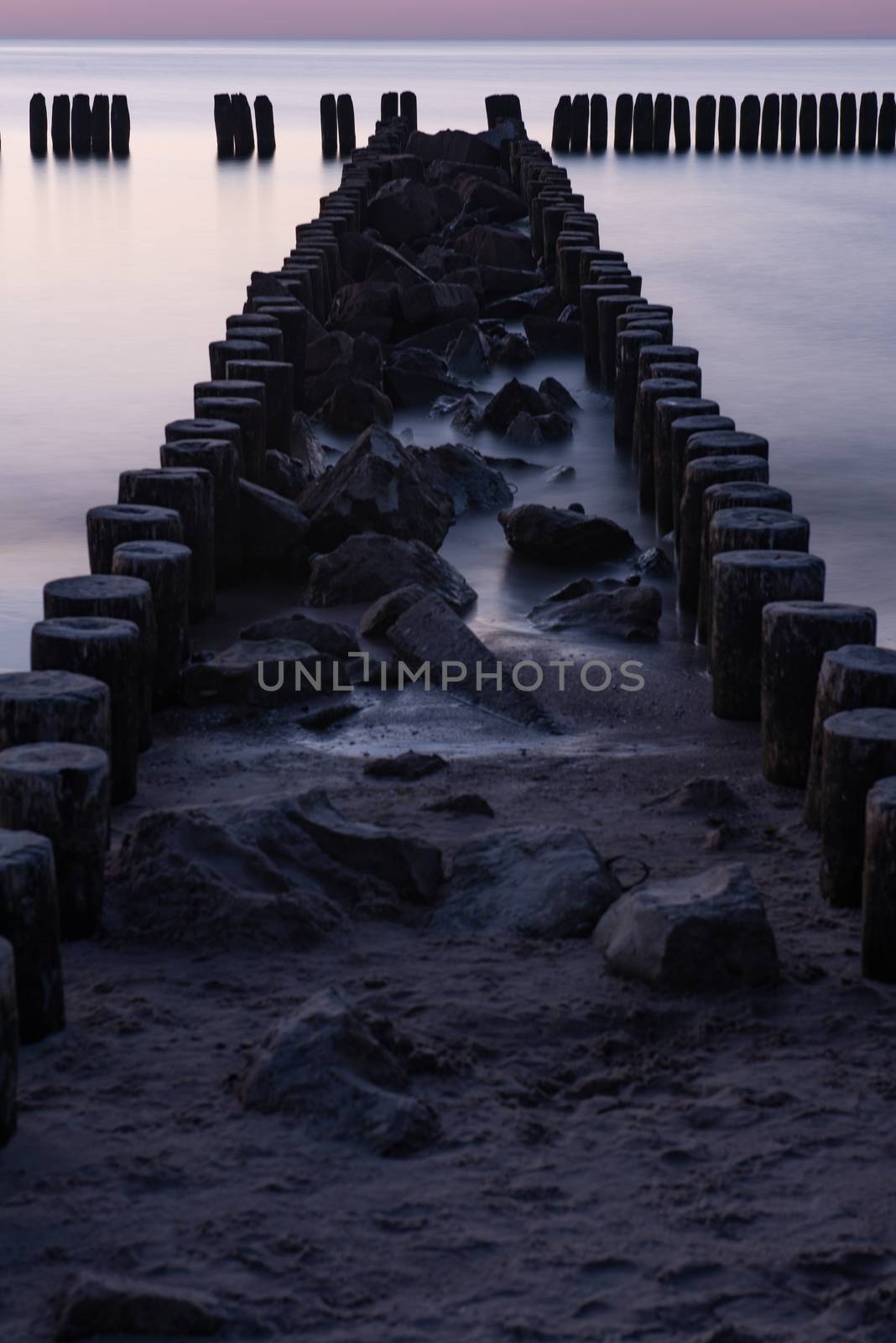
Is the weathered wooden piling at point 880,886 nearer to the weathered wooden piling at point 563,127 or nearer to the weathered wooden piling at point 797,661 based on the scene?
the weathered wooden piling at point 797,661

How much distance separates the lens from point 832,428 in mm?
12336

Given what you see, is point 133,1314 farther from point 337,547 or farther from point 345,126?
point 345,126

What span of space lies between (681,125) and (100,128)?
1151cm

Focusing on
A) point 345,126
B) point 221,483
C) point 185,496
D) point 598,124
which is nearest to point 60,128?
point 345,126

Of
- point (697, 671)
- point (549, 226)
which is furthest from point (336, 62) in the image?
point (697, 671)

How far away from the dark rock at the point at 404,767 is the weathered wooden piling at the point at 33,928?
186 centimetres

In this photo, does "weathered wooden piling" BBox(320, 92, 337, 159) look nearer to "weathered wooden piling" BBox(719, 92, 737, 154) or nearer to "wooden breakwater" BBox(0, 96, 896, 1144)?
"weathered wooden piling" BBox(719, 92, 737, 154)

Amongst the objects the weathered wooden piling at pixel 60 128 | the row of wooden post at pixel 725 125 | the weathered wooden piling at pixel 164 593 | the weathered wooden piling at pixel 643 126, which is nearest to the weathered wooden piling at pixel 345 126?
the row of wooden post at pixel 725 125

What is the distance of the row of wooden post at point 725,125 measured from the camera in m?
36.6

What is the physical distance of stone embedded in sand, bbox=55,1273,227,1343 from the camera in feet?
9.12

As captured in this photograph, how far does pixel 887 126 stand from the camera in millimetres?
36906

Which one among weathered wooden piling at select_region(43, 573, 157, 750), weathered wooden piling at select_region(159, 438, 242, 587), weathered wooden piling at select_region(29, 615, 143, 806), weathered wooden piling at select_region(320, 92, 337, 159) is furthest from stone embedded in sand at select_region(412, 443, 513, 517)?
weathered wooden piling at select_region(320, 92, 337, 159)

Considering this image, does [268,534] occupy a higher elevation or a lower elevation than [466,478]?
lower

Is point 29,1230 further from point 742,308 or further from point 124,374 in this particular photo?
point 742,308
